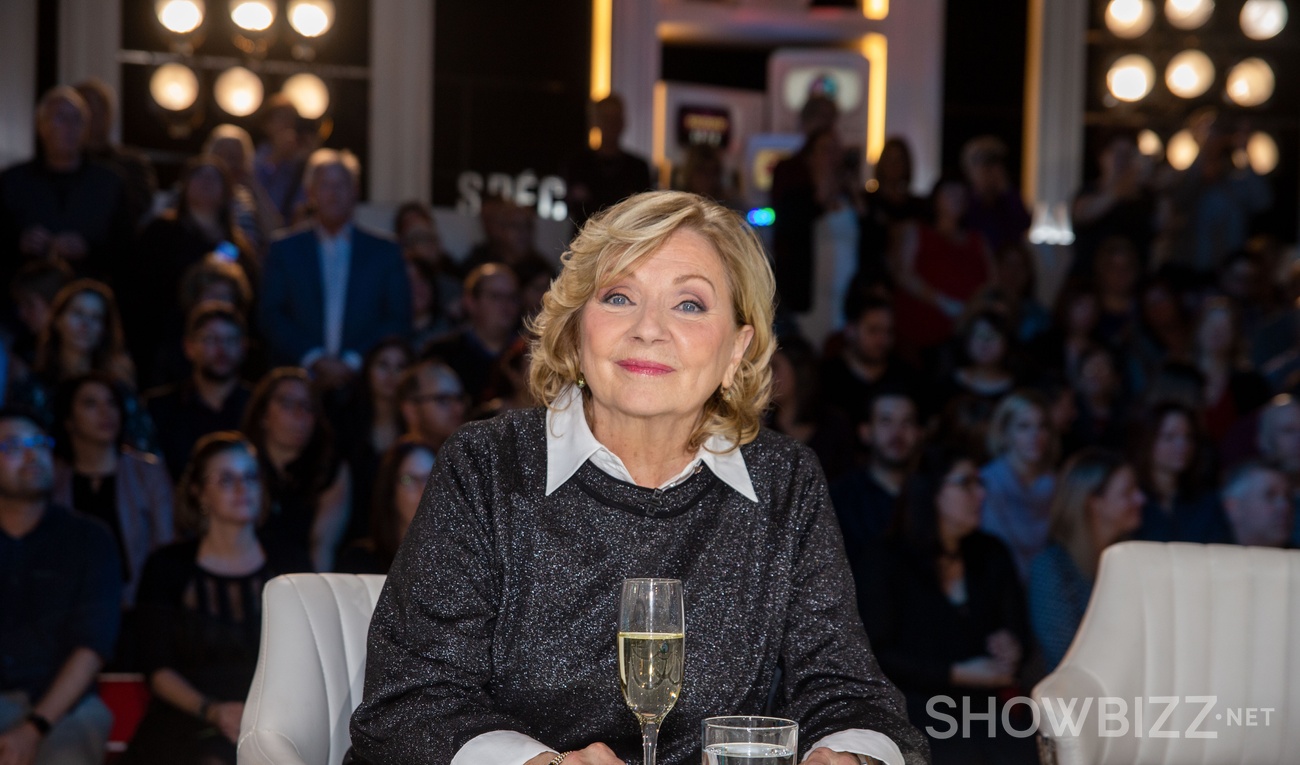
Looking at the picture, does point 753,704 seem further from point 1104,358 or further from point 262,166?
point 262,166

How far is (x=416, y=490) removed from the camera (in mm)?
4465

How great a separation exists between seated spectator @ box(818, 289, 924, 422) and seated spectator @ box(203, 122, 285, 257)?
2.42 meters

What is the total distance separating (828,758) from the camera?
179 centimetres

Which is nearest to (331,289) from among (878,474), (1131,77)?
(878,474)

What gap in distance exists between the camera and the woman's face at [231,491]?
166 inches

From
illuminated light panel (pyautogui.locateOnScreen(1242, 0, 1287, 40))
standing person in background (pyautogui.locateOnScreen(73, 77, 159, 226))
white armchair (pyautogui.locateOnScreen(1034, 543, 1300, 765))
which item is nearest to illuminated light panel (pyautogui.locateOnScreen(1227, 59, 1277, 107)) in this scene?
illuminated light panel (pyautogui.locateOnScreen(1242, 0, 1287, 40))

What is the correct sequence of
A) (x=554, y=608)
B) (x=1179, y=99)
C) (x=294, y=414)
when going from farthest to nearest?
(x=1179, y=99) < (x=294, y=414) < (x=554, y=608)

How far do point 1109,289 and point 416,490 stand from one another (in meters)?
3.78

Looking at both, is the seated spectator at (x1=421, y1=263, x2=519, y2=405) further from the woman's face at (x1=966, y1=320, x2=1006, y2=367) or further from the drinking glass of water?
the drinking glass of water

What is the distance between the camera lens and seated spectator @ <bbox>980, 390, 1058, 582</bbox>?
5.17 meters

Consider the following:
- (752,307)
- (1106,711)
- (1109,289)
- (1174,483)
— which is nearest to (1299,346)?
(1109,289)

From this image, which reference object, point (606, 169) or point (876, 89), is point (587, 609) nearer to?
point (606, 169)

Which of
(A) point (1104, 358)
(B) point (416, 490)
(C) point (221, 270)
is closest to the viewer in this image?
(B) point (416, 490)

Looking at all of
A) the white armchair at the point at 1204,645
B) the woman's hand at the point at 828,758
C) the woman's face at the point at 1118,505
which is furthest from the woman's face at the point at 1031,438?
the woman's hand at the point at 828,758
